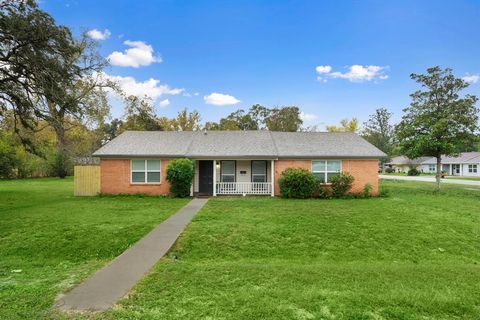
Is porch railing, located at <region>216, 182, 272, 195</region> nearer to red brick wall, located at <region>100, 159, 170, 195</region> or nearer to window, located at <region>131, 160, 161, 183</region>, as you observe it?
red brick wall, located at <region>100, 159, 170, 195</region>

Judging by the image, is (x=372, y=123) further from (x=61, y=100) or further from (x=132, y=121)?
(x=61, y=100)

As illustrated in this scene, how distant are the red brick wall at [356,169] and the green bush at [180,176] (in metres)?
4.97

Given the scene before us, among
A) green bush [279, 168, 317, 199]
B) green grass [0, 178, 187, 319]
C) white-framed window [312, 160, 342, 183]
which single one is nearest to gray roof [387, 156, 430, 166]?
white-framed window [312, 160, 342, 183]

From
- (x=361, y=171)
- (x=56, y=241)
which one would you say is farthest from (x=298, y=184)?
(x=56, y=241)

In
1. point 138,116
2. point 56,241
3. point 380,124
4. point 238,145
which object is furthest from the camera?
point 380,124

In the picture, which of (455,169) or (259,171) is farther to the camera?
(455,169)

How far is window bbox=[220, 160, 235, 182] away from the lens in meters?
18.7

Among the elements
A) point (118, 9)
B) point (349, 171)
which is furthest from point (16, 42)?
point (349, 171)

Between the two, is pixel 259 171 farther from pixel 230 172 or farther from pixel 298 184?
pixel 298 184

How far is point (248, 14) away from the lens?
1625 centimetres

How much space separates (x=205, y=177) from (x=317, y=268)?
13.2m

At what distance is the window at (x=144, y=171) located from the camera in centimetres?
1736

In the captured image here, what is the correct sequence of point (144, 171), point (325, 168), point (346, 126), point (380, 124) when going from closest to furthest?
point (144, 171)
point (325, 168)
point (346, 126)
point (380, 124)

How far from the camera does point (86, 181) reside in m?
17.7
